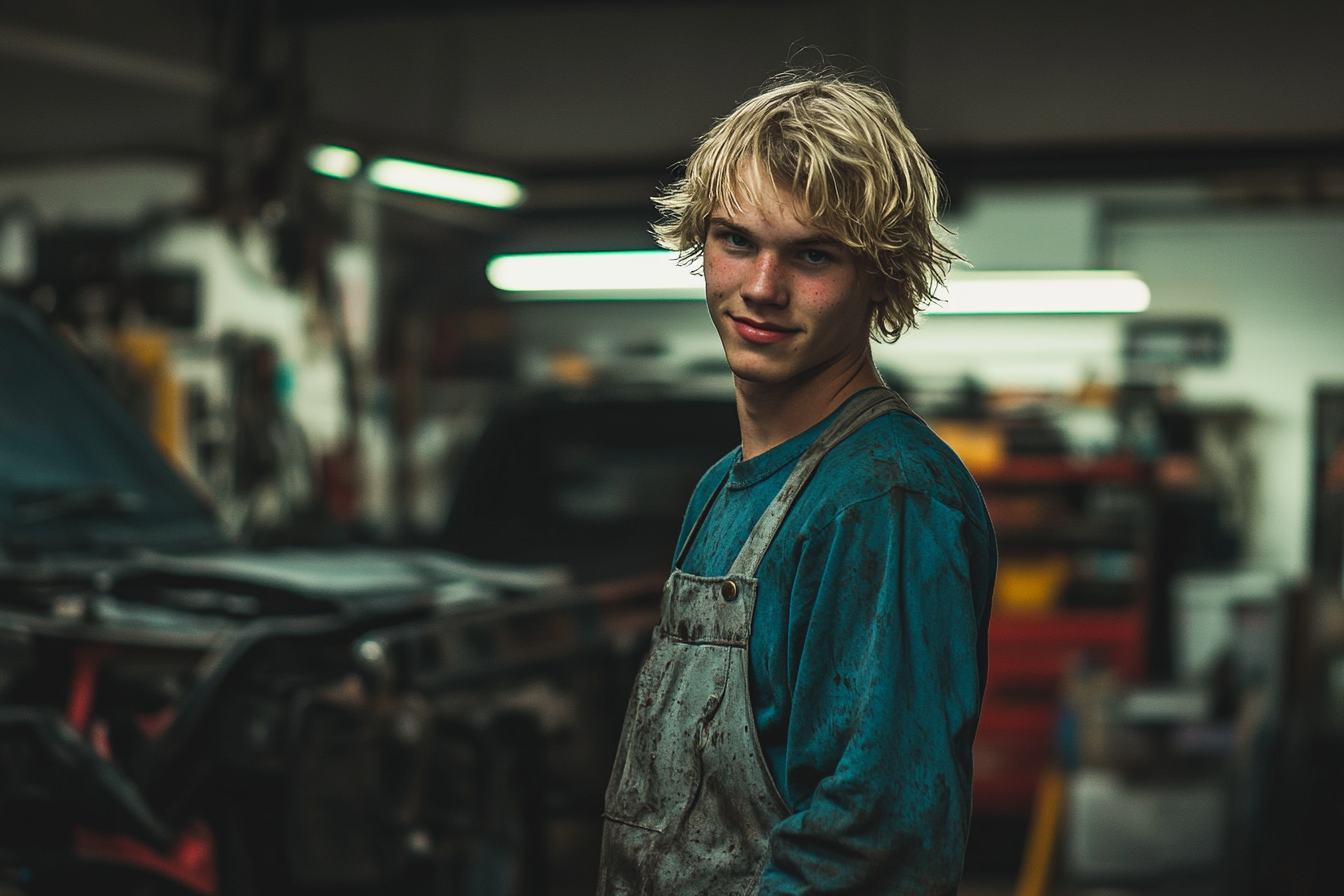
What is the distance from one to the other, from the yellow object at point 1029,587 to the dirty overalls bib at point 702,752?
544 cm

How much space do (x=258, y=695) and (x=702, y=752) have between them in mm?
1481

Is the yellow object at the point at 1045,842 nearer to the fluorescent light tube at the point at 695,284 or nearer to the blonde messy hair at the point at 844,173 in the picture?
the fluorescent light tube at the point at 695,284

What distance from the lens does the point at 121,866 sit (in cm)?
218

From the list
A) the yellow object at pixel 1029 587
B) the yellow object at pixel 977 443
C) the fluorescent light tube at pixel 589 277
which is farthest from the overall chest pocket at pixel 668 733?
the fluorescent light tube at pixel 589 277

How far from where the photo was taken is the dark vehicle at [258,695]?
2221 millimetres

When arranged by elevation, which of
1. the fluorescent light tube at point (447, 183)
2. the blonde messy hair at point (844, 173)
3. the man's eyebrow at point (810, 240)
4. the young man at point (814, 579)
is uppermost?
the fluorescent light tube at point (447, 183)

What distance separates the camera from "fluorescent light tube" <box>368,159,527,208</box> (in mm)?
6273

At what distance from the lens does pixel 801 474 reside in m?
1.04

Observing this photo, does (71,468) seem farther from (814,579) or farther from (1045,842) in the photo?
(1045,842)

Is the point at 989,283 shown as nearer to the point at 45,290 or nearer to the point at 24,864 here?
the point at 45,290

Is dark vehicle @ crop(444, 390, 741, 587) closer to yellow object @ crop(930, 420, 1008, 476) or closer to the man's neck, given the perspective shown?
yellow object @ crop(930, 420, 1008, 476)

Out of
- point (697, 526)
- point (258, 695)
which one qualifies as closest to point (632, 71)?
point (258, 695)

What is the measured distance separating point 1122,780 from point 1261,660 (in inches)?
28.5

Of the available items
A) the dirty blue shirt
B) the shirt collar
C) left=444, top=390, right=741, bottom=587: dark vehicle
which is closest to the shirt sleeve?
the dirty blue shirt
